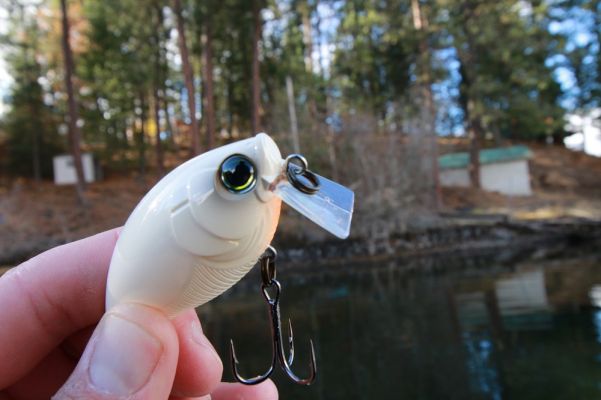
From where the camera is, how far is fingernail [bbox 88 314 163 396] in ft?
3.10

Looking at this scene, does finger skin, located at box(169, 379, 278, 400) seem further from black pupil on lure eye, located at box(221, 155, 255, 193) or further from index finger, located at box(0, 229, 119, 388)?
black pupil on lure eye, located at box(221, 155, 255, 193)

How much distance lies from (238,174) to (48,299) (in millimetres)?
624

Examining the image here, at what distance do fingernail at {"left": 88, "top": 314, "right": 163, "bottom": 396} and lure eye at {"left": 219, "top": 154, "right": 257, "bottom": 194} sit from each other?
1.27 ft

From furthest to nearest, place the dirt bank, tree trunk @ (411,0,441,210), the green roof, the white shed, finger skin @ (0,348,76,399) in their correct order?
1. the green roof
2. the white shed
3. tree trunk @ (411,0,441,210)
4. the dirt bank
5. finger skin @ (0,348,76,399)

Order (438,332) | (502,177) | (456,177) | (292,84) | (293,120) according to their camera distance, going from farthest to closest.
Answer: (502,177) < (456,177) < (292,84) < (293,120) < (438,332)

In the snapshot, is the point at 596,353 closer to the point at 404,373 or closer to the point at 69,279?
the point at 404,373

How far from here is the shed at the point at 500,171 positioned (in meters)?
19.6

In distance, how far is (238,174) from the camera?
2.83 feet

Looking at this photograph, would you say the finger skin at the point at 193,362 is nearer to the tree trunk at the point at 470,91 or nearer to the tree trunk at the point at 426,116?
the tree trunk at the point at 426,116

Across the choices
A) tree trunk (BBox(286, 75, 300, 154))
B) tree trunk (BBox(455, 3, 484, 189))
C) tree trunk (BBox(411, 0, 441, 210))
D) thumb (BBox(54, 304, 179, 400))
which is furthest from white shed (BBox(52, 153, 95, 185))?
thumb (BBox(54, 304, 179, 400))

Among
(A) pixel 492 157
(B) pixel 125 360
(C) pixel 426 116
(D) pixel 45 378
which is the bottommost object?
(D) pixel 45 378

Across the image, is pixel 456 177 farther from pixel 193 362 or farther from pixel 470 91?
pixel 193 362

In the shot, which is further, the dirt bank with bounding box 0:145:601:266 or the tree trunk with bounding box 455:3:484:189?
the tree trunk with bounding box 455:3:484:189

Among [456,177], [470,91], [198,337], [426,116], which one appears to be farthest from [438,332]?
[456,177]
